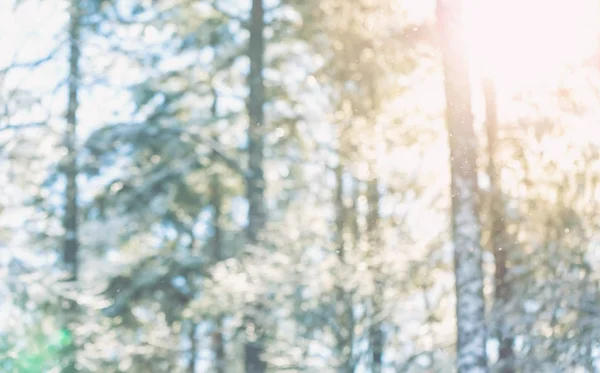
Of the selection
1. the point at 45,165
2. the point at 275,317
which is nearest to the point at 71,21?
the point at 45,165

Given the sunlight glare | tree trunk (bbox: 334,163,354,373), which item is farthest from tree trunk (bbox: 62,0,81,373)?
the sunlight glare

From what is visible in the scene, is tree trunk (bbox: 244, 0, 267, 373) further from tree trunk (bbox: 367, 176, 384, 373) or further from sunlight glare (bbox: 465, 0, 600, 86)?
sunlight glare (bbox: 465, 0, 600, 86)

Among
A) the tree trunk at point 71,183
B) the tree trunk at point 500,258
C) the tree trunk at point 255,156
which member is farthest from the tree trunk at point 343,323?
the tree trunk at point 71,183

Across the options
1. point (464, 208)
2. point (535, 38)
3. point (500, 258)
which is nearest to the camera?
point (464, 208)

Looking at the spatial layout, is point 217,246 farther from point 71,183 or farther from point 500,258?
point 500,258

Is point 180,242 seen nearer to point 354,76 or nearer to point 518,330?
point 354,76

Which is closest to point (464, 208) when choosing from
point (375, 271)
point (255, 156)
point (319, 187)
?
point (375, 271)

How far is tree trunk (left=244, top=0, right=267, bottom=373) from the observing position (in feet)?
39.2

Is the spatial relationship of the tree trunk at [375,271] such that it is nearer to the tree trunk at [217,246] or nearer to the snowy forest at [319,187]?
the snowy forest at [319,187]

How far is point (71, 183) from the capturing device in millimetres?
10328

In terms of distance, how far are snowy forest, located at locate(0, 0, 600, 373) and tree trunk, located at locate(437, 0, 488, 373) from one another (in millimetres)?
798

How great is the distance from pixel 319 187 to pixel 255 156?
4.43ft

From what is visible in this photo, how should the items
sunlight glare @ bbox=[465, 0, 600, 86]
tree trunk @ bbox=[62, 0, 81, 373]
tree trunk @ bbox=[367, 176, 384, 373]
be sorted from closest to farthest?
tree trunk @ bbox=[62, 0, 81, 373]
tree trunk @ bbox=[367, 176, 384, 373]
sunlight glare @ bbox=[465, 0, 600, 86]

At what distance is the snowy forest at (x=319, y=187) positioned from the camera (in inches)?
418
